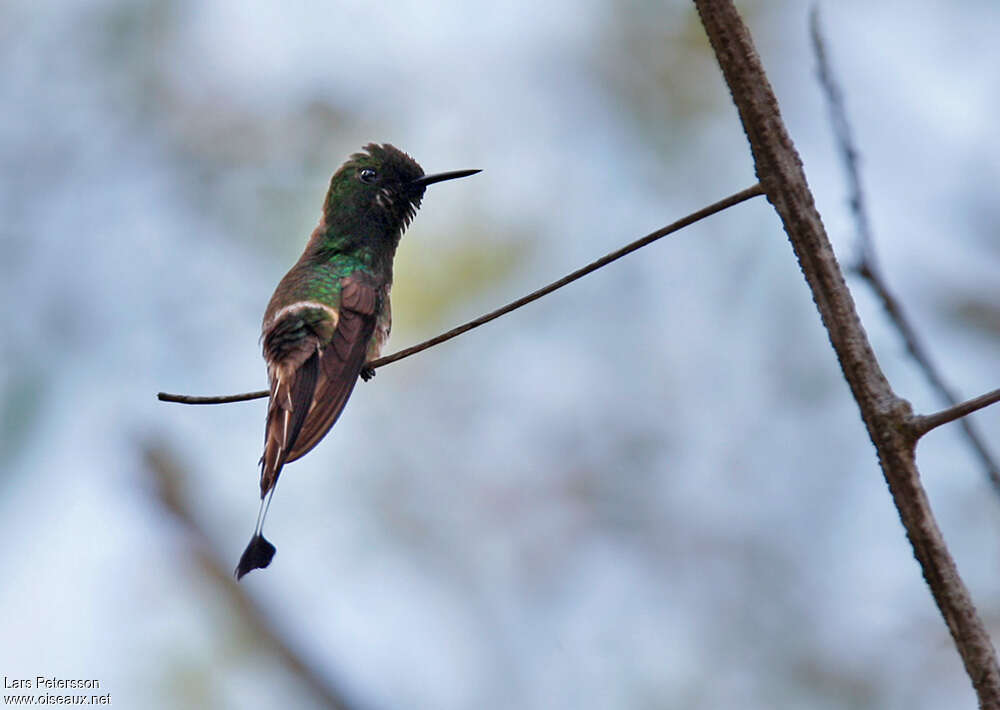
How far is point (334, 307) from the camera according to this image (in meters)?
4.78

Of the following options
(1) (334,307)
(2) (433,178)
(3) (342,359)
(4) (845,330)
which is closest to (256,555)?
(3) (342,359)

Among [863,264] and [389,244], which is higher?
[389,244]

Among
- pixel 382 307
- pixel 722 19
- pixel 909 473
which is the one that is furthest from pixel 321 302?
pixel 909 473

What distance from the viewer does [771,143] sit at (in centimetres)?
217

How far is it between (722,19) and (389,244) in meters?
3.37

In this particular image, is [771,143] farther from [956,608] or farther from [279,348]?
[279,348]

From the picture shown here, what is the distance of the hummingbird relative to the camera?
12.0 ft

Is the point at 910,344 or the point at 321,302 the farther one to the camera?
the point at 321,302

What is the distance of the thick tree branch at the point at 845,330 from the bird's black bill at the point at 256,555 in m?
1.65

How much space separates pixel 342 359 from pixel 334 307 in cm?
52

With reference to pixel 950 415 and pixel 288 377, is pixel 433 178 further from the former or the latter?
pixel 950 415

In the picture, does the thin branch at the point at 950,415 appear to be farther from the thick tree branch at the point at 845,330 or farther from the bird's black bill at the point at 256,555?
the bird's black bill at the point at 256,555

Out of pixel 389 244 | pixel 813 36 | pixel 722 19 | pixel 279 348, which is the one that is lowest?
pixel 722 19

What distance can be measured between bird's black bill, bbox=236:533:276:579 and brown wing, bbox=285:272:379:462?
48 centimetres
